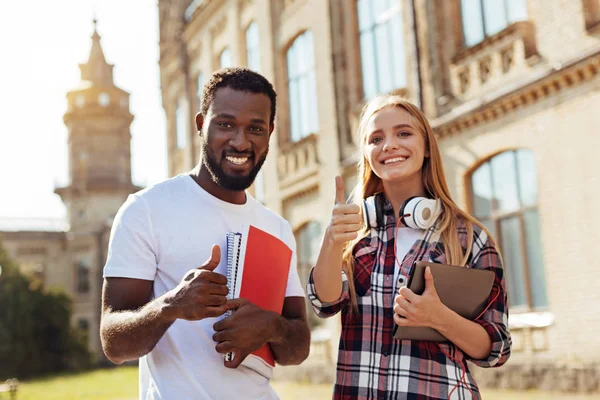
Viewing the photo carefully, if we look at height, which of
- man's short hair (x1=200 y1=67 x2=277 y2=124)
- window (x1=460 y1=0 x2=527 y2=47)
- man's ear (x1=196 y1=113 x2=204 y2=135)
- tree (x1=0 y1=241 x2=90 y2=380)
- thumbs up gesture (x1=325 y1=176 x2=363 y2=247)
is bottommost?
tree (x1=0 y1=241 x2=90 y2=380)

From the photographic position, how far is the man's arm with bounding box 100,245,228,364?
2.52m

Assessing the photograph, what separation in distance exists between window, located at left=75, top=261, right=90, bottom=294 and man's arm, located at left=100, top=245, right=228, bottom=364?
1822 inches

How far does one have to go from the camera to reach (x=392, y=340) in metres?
2.99

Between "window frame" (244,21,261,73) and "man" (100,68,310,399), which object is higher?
"window frame" (244,21,261,73)

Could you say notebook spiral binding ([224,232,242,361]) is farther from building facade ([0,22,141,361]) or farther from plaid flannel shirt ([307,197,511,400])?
building facade ([0,22,141,361])

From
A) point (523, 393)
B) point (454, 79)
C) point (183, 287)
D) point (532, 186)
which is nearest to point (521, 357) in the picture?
point (523, 393)

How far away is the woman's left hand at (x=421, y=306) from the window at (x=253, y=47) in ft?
67.5

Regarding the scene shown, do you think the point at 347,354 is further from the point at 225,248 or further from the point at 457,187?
the point at 457,187

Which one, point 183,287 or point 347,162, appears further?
point 347,162

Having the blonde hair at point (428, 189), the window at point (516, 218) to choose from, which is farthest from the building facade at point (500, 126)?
the blonde hair at point (428, 189)

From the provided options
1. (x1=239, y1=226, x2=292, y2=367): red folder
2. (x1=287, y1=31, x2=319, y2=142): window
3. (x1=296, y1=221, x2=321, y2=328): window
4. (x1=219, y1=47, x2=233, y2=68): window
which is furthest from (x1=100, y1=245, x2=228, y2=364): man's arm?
(x1=219, y1=47, x2=233, y2=68): window

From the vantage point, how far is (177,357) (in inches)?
114

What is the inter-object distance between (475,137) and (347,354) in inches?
432

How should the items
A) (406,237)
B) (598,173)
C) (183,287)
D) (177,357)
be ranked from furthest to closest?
(598,173) < (406,237) < (177,357) < (183,287)
